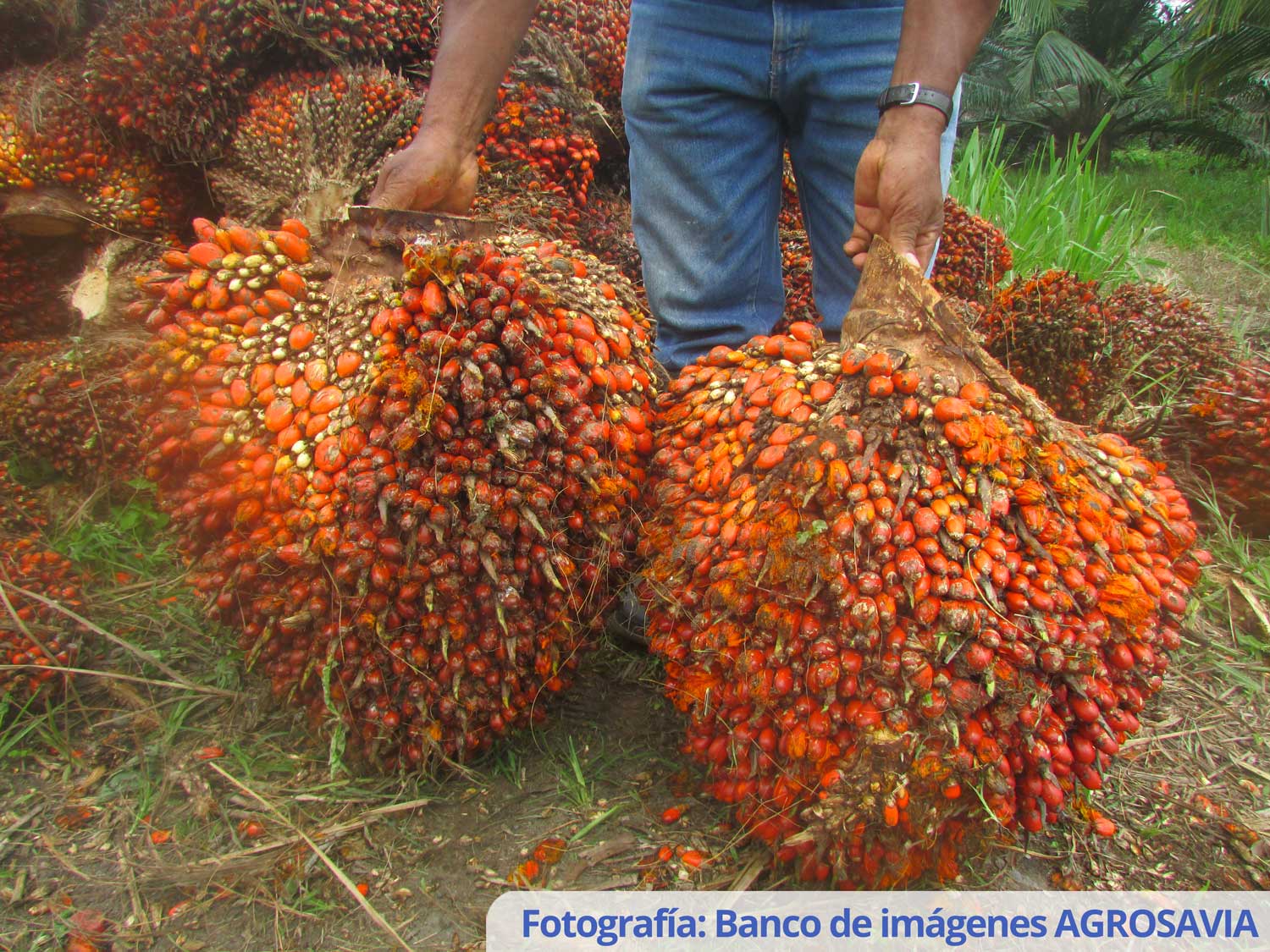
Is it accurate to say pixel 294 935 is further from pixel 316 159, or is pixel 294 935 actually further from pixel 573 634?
pixel 316 159

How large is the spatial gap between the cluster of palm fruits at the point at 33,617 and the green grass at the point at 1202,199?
5.49 m

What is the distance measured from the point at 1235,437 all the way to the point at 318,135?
3084mm

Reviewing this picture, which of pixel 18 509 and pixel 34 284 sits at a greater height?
pixel 34 284

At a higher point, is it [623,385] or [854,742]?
[623,385]

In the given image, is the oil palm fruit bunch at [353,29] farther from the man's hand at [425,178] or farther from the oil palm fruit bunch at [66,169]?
the man's hand at [425,178]

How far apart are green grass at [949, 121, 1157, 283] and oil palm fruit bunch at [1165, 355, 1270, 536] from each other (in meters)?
1.24

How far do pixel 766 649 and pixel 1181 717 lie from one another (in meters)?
1.29

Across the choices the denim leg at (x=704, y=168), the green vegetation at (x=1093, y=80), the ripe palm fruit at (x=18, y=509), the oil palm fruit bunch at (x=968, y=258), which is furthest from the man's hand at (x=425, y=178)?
the green vegetation at (x=1093, y=80)

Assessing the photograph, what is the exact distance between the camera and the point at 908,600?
46.5 inches

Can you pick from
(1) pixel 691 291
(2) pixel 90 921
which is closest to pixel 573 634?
(2) pixel 90 921

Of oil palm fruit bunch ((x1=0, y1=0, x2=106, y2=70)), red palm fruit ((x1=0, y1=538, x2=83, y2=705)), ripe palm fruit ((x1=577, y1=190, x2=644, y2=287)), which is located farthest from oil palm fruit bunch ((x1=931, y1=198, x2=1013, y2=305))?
oil palm fruit bunch ((x1=0, y1=0, x2=106, y2=70))

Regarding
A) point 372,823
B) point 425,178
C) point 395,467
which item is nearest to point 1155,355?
point 425,178

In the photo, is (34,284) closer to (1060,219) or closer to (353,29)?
(353,29)

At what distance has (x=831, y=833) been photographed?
1.23 m
